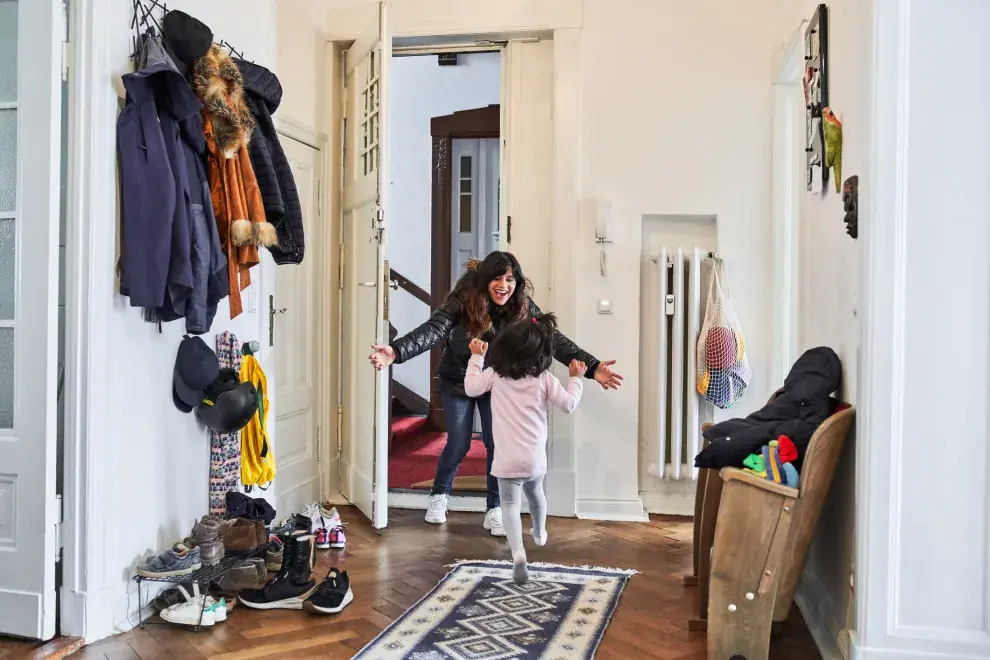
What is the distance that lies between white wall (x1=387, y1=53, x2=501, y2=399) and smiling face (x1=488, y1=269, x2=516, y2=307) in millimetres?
3038

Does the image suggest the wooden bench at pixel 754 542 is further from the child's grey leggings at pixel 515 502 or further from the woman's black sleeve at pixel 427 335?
the woman's black sleeve at pixel 427 335

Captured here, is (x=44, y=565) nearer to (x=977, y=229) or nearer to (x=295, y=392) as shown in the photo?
(x=295, y=392)

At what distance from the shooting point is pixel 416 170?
255 inches

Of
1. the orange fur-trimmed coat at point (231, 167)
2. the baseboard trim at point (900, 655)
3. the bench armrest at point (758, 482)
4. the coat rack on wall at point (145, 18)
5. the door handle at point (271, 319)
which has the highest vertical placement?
the coat rack on wall at point (145, 18)

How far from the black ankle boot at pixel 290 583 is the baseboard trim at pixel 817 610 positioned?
164 cm

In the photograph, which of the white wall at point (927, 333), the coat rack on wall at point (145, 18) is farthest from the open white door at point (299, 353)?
the white wall at point (927, 333)

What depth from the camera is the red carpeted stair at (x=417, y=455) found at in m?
4.96

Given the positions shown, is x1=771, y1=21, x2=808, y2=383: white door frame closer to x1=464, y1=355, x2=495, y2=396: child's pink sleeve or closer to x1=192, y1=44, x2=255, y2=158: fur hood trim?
x1=464, y1=355, x2=495, y2=396: child's pink sleeve

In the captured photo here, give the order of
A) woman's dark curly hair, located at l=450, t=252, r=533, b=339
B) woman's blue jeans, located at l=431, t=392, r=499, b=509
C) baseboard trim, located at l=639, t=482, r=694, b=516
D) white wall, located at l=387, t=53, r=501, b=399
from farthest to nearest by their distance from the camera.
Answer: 1. white wall, located at l=387, t=53, r=501, b=399
2. baseboard trim, located at l=639, t=482, r=694, b=516
3. woman's blue jeans, located at l=431, t=392, r=499, b=509
4. woman's dark curly hair, located at l=450, t=252, r=533, b=339

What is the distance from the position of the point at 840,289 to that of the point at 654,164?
1.91 metres

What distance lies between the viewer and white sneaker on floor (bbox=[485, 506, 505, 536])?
12.7ft

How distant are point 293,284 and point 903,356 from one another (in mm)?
2856

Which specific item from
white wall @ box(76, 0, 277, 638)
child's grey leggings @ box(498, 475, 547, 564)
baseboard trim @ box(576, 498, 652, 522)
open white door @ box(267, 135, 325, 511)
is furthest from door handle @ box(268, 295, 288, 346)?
baseboard trim @ box(576, 498, 652, 522)

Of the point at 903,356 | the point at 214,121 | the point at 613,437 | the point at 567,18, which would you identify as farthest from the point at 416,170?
the point at 903,356
